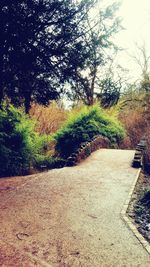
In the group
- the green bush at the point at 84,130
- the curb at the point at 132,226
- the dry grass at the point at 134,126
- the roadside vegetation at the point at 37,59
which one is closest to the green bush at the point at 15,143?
the roadside vegetation at the point at 37,59

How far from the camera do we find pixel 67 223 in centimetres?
511

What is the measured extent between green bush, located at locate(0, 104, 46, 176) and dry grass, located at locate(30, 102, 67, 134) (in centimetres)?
414

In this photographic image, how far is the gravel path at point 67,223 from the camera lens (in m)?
4.00

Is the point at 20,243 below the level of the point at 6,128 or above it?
below

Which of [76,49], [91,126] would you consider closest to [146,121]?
[91,126]

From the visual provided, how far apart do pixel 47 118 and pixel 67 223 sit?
30.8 feet

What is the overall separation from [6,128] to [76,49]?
2820 millimetres

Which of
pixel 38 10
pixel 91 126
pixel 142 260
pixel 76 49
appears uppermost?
pixel 38 10

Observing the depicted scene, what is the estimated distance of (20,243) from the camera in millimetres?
4320

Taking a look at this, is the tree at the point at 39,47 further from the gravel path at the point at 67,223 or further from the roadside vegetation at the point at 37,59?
the gravel path at the point at 67,223

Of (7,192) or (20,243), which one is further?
(7,192)

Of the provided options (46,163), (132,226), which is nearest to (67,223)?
(132,226)

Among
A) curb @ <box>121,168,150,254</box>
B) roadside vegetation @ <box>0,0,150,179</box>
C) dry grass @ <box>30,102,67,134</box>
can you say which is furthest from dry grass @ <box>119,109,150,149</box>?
curb @ <box>121,168,150,254</box>

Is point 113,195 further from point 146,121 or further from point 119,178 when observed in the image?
point 146,121
